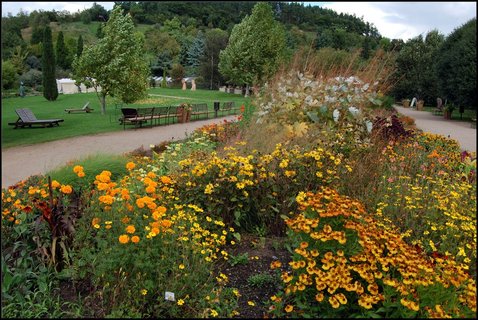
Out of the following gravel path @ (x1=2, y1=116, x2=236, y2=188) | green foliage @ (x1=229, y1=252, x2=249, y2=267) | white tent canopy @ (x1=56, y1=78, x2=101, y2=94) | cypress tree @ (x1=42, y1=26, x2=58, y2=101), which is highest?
cypress tree @ (x1=42, y1=26, x2=58, y2=101)

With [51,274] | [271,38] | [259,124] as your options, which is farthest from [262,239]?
[271,38]

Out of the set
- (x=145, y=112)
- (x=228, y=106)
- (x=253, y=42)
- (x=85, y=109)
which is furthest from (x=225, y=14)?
(x=228, y=106)

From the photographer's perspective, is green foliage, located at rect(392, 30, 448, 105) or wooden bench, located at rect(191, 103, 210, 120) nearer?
wooden bench, located at rect(191, 103, 210, 120)

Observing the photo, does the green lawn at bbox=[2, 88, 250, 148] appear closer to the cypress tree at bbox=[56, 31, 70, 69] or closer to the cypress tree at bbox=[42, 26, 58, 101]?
the cypress tree at bbox=[42, 26, 58, 101]

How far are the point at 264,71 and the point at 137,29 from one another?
2.61m

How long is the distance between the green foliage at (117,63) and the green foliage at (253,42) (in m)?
1.76

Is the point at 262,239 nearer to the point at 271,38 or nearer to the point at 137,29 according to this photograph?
the point at 271,38

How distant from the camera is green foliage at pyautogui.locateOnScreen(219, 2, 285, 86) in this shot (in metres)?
→ 6.89

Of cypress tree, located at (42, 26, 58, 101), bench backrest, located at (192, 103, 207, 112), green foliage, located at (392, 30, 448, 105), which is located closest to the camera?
cypress tree, located at (42, 26, 58, 101)

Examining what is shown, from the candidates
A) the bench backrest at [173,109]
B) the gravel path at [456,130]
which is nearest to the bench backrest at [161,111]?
the bench backrest at [173,109]

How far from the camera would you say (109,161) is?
4.83 m

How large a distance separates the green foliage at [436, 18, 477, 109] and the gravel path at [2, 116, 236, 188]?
10720 mm

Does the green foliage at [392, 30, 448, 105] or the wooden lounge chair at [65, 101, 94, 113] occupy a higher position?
the green foliage at [392, 30, 448, 105]

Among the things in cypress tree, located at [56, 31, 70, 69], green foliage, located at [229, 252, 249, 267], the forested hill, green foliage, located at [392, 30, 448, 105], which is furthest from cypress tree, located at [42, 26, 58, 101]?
green foliage, located at [392, 30, 448, 105]
